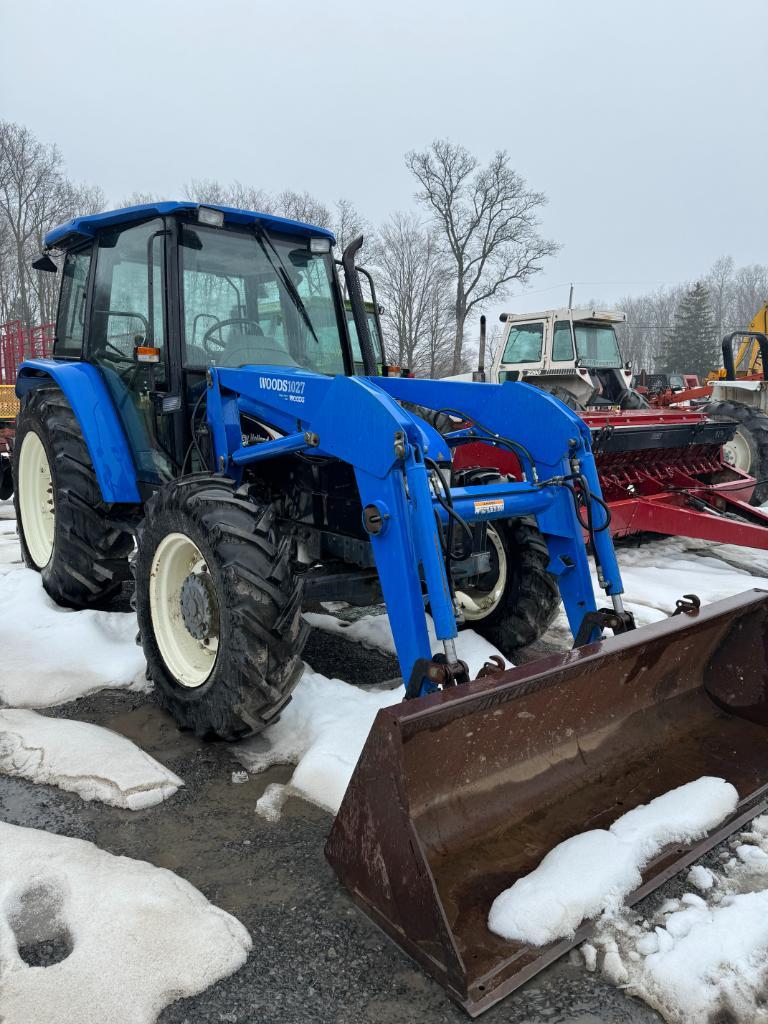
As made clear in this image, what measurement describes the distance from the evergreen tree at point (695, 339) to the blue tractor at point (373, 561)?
50.8 metres

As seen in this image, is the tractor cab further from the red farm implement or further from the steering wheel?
the red farm implement

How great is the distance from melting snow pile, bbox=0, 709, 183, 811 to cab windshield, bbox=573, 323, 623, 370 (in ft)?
29.7

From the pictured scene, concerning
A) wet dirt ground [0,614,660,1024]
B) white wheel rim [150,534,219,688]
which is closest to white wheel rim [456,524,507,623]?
white wheel rim [150,534,219,688]

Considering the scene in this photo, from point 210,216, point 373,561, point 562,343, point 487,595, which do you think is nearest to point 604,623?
point 373,561

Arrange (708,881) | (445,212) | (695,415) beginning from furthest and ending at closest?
(445,212)
(695,415)
(708,881)

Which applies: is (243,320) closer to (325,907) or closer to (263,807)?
(263,807)

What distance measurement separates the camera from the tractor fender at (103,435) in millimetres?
4285

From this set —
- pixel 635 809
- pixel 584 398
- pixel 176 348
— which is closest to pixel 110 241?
pixel 176 348

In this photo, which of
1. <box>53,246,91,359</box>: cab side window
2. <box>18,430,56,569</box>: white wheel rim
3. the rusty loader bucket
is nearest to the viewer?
the rusty loader bucket

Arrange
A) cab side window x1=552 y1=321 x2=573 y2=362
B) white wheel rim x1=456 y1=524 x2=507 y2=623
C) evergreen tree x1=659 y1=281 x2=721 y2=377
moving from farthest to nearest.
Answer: evergreen tree x1=659 y1=281 x2=721 y2=377 → cab side window x1=552 y1=321 x2=573 y2=362 → white wheel rim x1=456 y1=524 x2=507 y2=623

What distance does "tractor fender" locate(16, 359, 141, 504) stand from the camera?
429 cm

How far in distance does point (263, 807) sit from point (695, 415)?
6.46 m

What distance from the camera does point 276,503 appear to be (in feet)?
13.3

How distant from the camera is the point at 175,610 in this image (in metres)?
3.59
